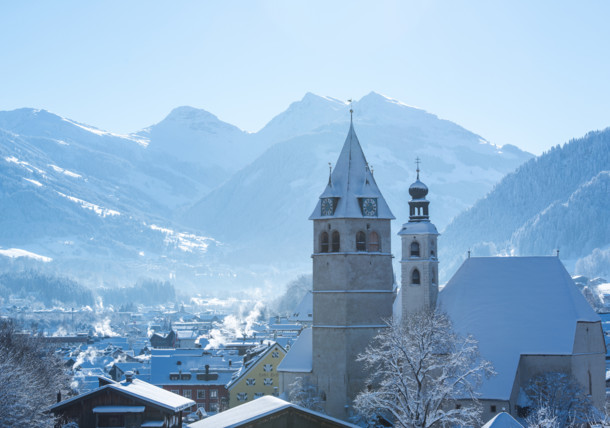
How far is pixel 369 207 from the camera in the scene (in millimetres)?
70812

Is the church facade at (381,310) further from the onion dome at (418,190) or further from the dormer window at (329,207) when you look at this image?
the onion dome at (418,190)

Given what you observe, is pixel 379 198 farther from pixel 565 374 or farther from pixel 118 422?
pixel 118 422

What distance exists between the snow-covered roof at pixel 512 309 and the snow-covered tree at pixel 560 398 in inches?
73.9

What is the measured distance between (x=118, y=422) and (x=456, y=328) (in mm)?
24516

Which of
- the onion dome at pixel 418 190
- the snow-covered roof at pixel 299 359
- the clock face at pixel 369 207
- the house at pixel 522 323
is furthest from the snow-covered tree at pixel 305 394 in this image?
the onion dome at pixel 418 190

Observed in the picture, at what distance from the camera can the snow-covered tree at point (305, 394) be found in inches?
2687

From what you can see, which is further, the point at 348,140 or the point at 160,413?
the point at 348,140

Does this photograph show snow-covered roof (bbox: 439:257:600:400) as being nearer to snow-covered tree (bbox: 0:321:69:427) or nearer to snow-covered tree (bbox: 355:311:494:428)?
snow-covered tree (bbox: 355:311:494:428)

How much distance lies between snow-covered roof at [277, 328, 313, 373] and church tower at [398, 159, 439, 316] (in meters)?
8.45

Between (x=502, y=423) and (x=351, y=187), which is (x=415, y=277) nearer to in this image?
(x=351, y=187)

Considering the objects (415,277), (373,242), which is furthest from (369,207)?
(415,277)

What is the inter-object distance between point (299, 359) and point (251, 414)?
2433 centimetres

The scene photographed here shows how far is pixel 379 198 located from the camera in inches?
2810

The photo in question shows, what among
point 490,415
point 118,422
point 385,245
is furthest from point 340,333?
point 118,422
